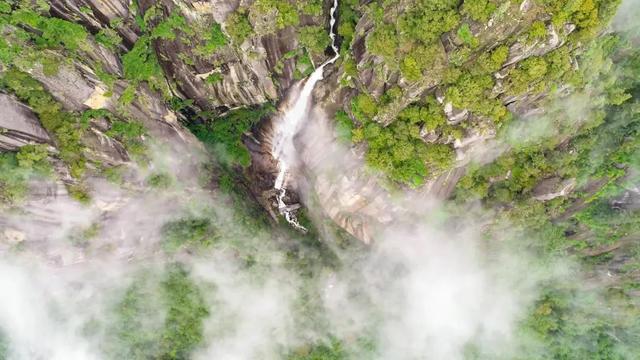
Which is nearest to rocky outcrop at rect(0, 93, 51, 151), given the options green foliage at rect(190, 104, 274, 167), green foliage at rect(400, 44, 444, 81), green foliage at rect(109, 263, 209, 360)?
green foliage at rect(190, 104, 274, 167)

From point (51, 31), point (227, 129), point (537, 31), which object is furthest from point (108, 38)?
point (537, 31)

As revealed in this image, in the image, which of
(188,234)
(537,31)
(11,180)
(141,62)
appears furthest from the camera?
(188,234)

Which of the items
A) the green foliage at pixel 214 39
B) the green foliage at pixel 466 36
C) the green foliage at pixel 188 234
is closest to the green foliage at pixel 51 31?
the green foliage at pixel 214 39

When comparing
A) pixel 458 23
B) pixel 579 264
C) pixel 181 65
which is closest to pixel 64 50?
pixel 181 65

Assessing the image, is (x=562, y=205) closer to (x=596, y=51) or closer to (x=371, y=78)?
(x=596, y=51)

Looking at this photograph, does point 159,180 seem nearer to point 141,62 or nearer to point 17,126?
point 141,62

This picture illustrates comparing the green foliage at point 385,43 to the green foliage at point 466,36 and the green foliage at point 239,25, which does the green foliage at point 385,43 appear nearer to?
the green foliage at point 466,36
